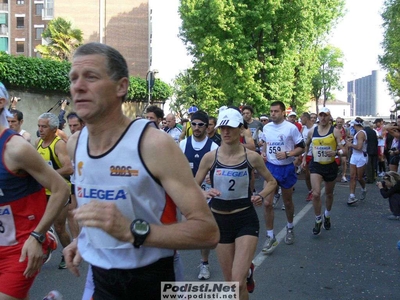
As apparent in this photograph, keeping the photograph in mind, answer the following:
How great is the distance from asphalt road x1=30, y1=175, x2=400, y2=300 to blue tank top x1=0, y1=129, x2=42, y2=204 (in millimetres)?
2596

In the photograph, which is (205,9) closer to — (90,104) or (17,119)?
(17,119)

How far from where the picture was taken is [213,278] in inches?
256

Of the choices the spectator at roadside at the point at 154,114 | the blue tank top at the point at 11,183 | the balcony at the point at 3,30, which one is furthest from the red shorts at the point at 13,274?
the balcony at the point at 3,30

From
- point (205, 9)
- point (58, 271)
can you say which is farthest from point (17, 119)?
point (205, 9)

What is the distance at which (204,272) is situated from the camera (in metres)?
6.51

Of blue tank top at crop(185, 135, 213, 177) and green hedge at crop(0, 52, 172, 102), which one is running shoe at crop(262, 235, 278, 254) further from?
green hedge at crop(0, 52, 172, 102)

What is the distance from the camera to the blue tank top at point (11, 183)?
130 inches

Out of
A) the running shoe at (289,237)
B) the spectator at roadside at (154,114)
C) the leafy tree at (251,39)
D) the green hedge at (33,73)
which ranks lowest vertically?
the running shoe at (289,237)

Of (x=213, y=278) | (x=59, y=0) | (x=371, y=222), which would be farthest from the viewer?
(x=59, y=0)

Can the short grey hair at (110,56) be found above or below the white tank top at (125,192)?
above

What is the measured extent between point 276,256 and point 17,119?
423cm

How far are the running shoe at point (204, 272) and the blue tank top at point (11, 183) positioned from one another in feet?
11.1

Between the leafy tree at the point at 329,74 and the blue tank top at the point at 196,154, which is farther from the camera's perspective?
the leafy tree at the point at 329,74

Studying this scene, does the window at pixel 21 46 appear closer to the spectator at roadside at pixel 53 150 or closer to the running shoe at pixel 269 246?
the spectator at roadside at pixel 53 150
